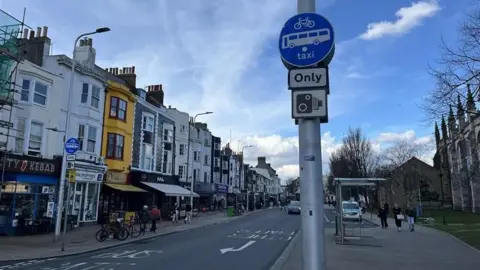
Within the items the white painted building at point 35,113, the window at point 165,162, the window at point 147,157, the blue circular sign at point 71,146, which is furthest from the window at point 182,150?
the blue circular sign at point 71,146

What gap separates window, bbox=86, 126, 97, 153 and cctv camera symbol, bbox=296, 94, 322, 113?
25.6 m

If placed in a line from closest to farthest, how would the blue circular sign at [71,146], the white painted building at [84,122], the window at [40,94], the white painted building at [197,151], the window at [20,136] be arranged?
the blue circular sign at [71,146]
the window at [20,136]
the window at [40,94]
the white painted building at [84,122]
the white painted building at [197,151]

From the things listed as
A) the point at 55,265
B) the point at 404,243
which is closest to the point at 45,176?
the point at 55,265

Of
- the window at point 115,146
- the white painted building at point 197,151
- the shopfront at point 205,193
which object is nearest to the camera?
the window at point 115,146

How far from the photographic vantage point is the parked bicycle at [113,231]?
19.1 m

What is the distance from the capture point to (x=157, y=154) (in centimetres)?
3862

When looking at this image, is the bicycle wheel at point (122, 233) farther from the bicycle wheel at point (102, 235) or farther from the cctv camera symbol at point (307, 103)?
the cctv camera symbol at point (307, 103)

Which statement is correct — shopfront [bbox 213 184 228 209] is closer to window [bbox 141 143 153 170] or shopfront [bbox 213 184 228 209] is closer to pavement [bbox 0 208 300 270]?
window [bbox 141 143 153 170]

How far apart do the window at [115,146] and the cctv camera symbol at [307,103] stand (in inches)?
1078

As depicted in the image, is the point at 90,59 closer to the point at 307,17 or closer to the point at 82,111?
the point at 82,111

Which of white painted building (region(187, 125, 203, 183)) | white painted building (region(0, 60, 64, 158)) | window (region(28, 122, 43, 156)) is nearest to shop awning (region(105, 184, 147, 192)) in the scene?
white painted building (region(0, 60, 64, 158))

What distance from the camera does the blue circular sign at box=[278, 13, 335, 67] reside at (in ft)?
15.1

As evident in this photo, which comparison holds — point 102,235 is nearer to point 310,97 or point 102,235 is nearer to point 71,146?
point 71,146

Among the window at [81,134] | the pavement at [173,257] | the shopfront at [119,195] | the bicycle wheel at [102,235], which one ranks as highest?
the window at [81,134]
